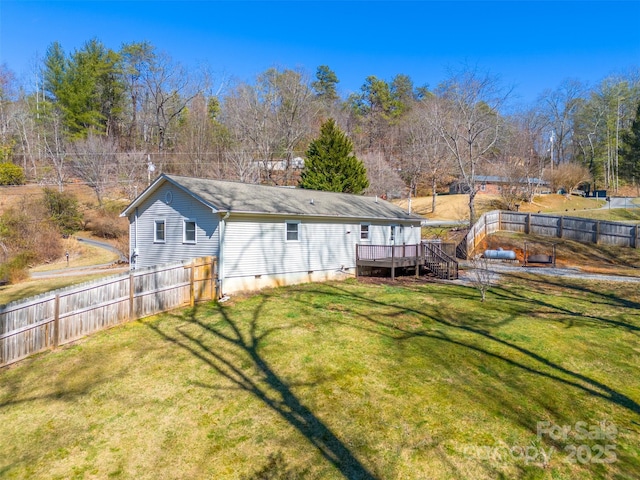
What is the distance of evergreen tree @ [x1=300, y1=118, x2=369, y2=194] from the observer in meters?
32.4

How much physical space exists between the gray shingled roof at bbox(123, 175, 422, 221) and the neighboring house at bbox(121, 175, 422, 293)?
1.9 inches

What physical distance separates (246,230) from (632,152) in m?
52.9

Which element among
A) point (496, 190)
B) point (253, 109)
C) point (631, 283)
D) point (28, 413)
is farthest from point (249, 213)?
point (496, 190)

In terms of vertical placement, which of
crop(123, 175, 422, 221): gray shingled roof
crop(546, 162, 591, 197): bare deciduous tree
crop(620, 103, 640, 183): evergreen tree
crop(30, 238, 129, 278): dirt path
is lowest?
crop(30, 238, 129, 278): dirt path

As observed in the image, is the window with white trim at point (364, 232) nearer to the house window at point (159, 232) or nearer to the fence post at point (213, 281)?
the fence post at point (213, 281)

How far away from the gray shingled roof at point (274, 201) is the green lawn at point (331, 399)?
4.86 m

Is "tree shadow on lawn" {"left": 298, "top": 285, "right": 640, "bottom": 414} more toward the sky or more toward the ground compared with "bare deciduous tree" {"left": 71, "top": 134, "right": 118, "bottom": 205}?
more toward the ground

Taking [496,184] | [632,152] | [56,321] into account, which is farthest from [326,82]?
[56,321]

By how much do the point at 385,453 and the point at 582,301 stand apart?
11658 millimetres

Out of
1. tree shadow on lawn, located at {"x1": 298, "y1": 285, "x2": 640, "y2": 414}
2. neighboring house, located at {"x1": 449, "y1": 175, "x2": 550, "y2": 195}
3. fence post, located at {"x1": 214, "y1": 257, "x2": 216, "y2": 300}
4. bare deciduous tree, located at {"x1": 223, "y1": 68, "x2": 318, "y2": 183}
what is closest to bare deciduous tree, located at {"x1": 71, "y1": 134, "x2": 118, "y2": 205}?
bare deciduous tree, located at {"x1": 223, "y1": 68, "x2": 318, "y2": 183}

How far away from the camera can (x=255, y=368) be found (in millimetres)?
7488

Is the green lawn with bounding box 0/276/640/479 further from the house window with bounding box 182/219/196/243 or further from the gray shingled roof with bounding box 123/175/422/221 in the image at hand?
the gray shingled roof with bounding box 123/175/422/221

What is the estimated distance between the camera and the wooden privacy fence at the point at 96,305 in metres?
7.93

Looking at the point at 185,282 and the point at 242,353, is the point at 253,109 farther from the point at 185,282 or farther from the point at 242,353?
the point at 242,353
